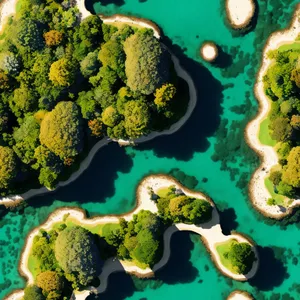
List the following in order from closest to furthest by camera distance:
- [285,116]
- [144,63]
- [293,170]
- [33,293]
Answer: [293,170] → [144,63] → [285,116] → [33,293]

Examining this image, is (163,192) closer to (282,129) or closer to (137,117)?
(137,117)

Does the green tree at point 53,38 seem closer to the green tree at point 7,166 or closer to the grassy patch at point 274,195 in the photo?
the green tree at point 7,166

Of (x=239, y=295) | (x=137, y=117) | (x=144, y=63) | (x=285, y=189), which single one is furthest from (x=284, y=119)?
(x=239, y=295)

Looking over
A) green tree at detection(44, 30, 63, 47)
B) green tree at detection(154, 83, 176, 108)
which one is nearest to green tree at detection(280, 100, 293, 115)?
green tree at detection(154, 83, 176, 108)

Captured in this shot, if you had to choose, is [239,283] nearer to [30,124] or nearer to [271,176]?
[271,176]

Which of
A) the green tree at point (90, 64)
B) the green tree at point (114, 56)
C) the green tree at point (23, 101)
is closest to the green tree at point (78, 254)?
the green tree at point (23, 101)

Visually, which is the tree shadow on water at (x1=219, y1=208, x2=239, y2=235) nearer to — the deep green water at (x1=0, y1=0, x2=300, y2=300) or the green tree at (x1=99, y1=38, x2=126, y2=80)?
the deep green water at (x1=0, y1=0, x2=300, y2=300)
